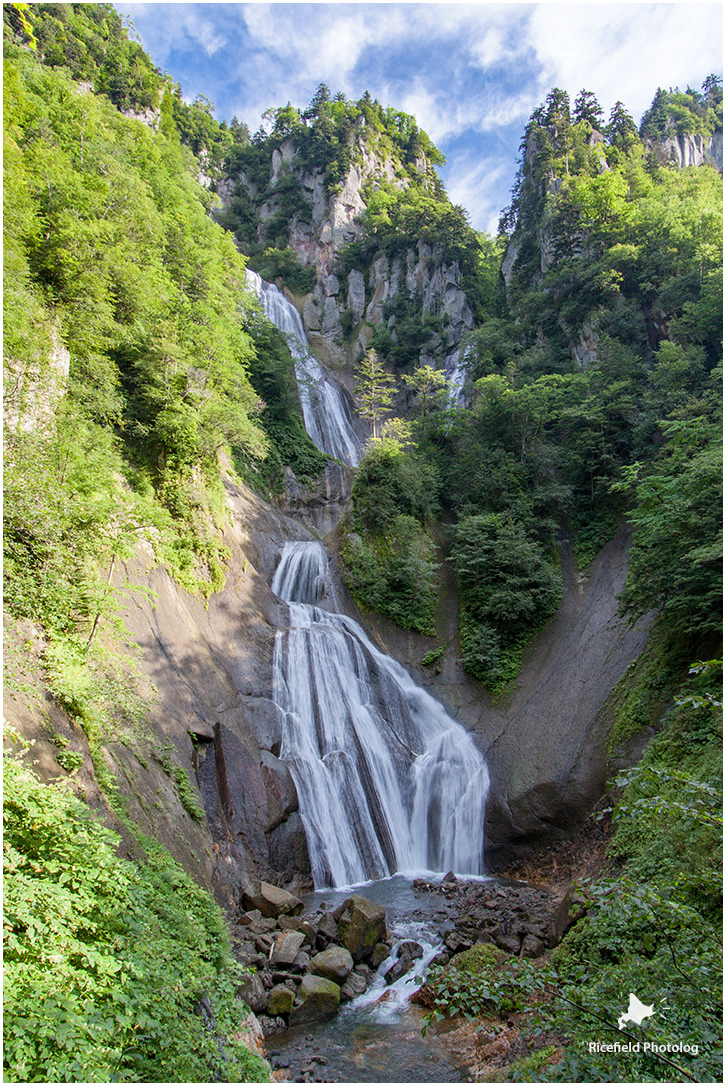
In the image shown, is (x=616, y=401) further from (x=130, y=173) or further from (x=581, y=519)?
(x=130, y=173)

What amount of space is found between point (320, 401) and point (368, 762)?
2573 centimetres

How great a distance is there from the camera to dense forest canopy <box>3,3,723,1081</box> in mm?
4277

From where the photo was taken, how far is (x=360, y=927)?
8.47m

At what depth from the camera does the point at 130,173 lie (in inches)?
640

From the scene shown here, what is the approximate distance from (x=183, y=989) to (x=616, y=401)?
2365 cm

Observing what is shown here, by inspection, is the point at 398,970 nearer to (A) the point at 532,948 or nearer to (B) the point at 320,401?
(A) the point at 532,948

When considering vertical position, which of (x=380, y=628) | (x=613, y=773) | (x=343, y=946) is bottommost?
(x=343, y=946)

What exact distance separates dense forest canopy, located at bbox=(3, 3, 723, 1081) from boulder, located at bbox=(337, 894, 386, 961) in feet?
9.96

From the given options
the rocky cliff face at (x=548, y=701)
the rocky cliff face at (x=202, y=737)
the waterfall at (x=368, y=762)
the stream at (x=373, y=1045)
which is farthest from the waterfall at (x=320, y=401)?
the stream at (x=373, y=1045)

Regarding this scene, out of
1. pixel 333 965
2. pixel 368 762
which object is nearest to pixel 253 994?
pixel 333 965

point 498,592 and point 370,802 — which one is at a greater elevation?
point 498,592

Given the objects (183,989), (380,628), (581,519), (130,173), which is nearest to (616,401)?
(581,519)

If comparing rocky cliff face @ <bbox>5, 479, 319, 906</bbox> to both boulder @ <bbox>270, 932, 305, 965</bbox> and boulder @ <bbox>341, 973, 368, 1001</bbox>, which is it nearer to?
boulder @ <bbox>270, 932, 305, 965</bbox>

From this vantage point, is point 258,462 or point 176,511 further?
point 258,462
